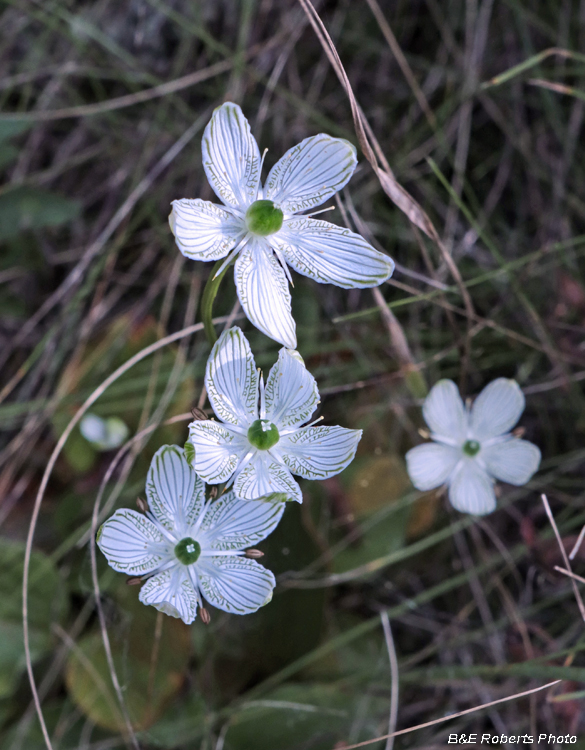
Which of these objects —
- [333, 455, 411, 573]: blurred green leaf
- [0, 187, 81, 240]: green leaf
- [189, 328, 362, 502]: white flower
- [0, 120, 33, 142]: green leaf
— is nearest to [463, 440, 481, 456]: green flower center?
[333, 455, 411, 573]: blurred green leaf

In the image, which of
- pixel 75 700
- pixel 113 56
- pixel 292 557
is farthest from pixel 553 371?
pixel 113 56

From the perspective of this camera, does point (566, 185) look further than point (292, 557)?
Yes

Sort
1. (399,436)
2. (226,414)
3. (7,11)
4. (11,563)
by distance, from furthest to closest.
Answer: (7,11) < (399,436) < (11,563) < (226,414)

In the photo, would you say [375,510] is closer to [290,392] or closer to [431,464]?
[431,464]

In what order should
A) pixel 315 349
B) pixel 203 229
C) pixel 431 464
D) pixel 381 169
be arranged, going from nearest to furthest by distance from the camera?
pixel 203 229
pixel 381 169
pixel 431 464
pixel 315 349

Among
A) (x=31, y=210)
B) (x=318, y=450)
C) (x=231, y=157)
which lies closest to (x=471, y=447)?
(x=318, y=450)

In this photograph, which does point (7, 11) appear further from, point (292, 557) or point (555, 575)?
point (555, 575)

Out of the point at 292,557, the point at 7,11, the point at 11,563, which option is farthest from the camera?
the point at 7,11
